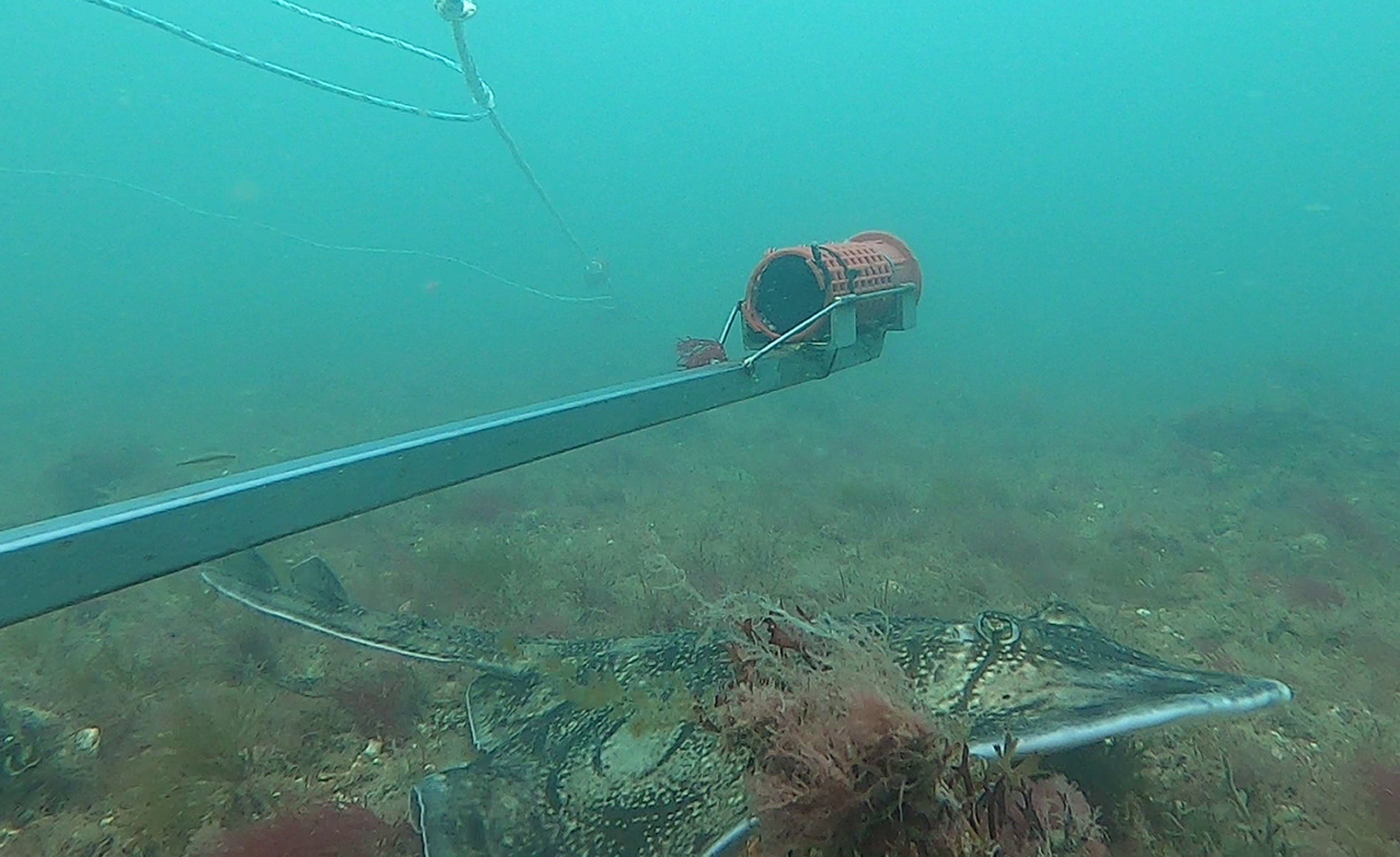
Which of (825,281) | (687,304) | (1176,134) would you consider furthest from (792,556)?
(1176,134)

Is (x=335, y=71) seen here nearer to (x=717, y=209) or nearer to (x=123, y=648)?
(x=717, y=209)

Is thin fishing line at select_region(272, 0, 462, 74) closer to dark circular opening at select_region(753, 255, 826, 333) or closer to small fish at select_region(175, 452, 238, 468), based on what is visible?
small fish at select_region(175, 452, 238, 468)

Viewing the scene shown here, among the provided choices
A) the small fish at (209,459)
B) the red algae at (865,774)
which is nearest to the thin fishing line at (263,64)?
the small fish at (209,459)

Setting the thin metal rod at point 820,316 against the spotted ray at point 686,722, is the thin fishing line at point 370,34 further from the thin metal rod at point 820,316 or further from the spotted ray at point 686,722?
the spotted ray at point 686,722

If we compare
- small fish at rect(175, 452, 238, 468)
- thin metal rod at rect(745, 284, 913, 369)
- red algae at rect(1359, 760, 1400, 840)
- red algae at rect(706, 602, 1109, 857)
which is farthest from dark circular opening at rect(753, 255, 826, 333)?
small fish at rect(175, 452, 238, 468)

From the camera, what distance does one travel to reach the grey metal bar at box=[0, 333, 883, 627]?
66.6 inches

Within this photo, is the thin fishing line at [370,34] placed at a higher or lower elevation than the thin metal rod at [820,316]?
higher

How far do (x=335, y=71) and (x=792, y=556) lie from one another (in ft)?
553

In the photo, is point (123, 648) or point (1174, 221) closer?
point (123, 648)

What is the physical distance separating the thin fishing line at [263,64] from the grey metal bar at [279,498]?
5401mm

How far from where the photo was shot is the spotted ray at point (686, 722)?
6.79ft

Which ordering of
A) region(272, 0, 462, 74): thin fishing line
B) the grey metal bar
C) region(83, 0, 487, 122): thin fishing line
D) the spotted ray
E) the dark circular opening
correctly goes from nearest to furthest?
the grey metal bar
the spotted ray
the dark circular opening
region(83, 0, 487, 122): thin fishing line
region(272, 0, 462, 74): thin fishing line

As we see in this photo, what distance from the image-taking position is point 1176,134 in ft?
443

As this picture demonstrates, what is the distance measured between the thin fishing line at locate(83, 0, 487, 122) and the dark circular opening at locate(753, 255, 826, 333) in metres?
4.84
